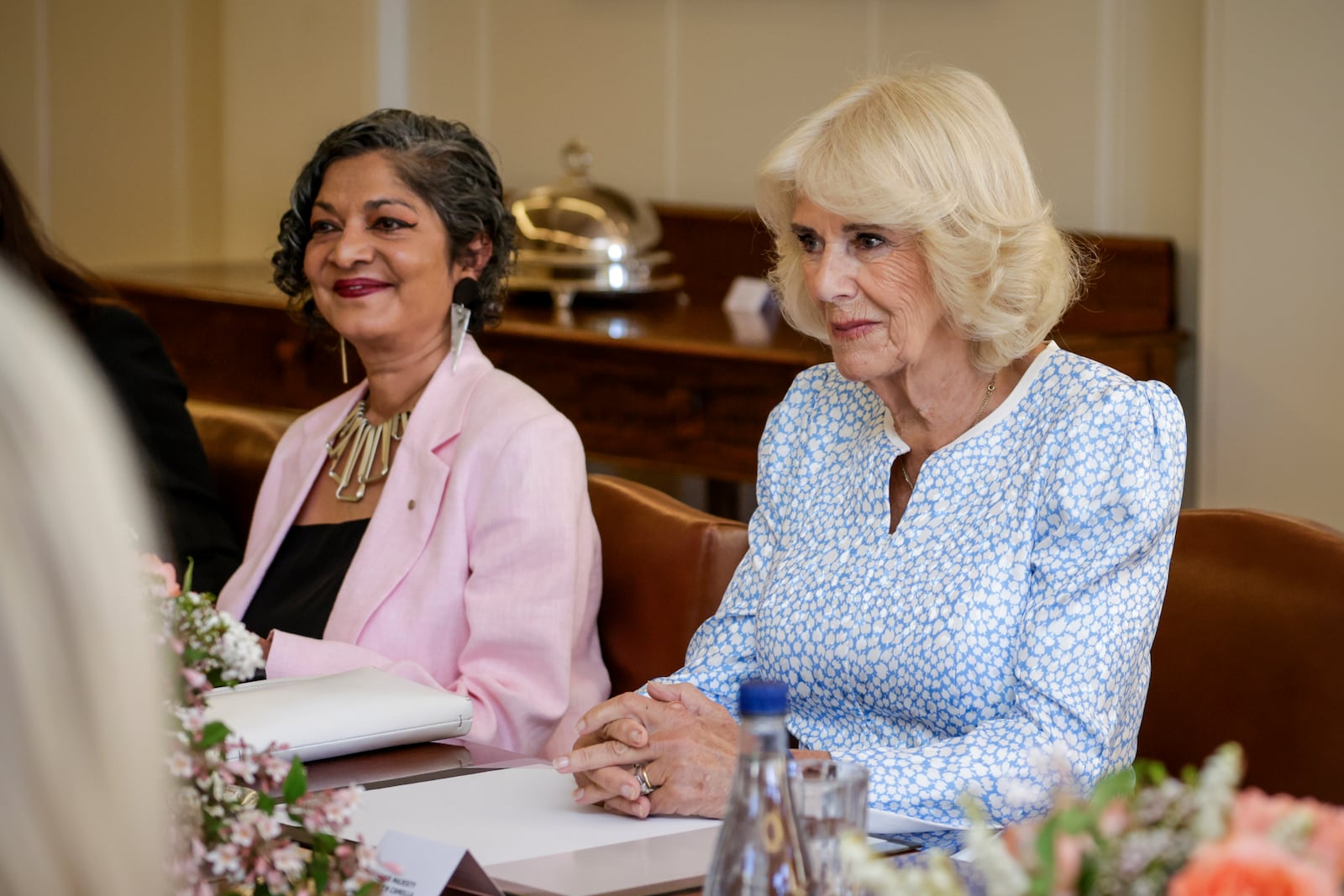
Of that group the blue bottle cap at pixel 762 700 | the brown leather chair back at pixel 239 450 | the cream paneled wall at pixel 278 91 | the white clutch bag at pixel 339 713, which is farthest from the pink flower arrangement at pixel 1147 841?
the cream paneled wall at pixel 278 91

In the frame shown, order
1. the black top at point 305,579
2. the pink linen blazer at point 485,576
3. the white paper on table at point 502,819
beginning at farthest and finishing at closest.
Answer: the black top at point 305,579, the pink linen blazer at point 485,576, the white paper on table at point 502,819

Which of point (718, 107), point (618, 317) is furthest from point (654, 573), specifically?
point (718, 107)

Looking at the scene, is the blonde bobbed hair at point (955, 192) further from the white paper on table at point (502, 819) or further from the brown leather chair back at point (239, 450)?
the brown leather chair back at point (239, 450)

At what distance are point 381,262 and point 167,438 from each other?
599mm

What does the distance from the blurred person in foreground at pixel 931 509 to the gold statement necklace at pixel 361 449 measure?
1.90 feet

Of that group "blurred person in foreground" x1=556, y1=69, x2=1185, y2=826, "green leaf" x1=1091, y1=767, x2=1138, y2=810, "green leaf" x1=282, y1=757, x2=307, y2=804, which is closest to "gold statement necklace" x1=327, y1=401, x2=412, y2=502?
"blurred person in foreground" x1=556, y1=69, x2=1185, y2=826

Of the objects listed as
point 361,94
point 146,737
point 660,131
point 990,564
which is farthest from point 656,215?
point 146,737

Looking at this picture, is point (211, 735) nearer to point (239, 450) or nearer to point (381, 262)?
point (381, 262)

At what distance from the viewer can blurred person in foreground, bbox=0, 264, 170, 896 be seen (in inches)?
20.9

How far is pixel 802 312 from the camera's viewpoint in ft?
6.89

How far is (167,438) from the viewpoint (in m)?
2.77

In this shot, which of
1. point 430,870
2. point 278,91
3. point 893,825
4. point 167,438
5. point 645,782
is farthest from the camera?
point 278,91

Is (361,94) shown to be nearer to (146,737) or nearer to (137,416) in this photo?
(137,416)

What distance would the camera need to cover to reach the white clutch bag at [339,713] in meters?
1.58
